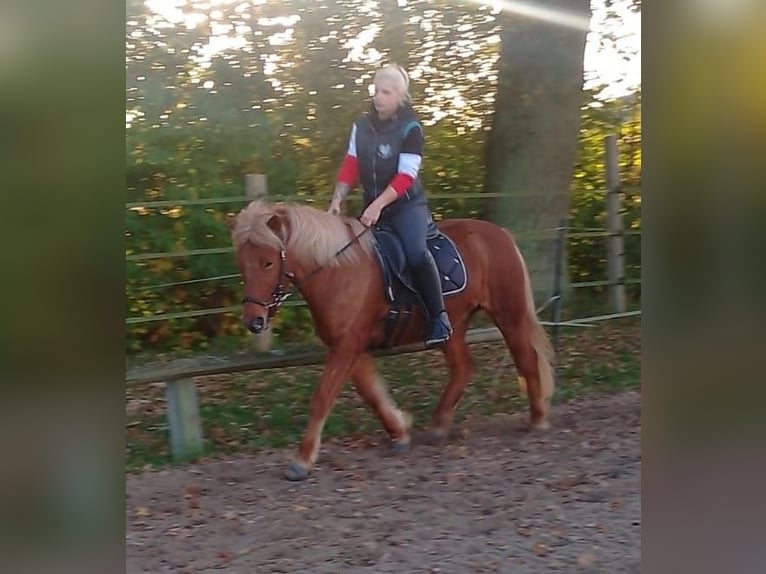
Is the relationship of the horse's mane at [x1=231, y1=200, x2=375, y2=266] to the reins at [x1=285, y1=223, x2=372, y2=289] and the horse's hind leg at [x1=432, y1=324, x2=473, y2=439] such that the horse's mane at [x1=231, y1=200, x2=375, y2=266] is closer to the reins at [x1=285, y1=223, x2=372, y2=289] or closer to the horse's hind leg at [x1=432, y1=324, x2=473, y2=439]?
the reins at [x1=285, y1=223, x2=372, y2=289]

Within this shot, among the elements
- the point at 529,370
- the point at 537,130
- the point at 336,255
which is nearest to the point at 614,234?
the point at 537,130

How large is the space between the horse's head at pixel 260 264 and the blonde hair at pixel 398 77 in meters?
0.68

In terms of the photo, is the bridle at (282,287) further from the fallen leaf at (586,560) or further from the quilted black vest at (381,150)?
the fallen leaf at (586,560)

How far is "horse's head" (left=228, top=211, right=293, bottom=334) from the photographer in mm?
→ 3420

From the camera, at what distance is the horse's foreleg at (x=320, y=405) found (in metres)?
3.52

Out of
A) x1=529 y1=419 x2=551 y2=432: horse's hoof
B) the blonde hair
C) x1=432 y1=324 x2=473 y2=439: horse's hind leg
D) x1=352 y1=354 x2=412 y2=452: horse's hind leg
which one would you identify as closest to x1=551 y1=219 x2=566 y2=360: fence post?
x1=529 y1=419 x2=551 y2=432: horse's hoof

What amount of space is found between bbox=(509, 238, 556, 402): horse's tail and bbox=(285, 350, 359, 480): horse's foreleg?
0.78 metres

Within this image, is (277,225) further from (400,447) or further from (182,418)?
(400,447)

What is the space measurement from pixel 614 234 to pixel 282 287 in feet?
4.79

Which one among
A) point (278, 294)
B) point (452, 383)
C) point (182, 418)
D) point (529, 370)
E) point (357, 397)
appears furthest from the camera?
point (529, 370)

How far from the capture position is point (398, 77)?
11.7ft

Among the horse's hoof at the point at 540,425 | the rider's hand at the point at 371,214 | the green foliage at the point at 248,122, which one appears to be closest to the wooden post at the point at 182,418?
the green foliage at the point at 248,122
